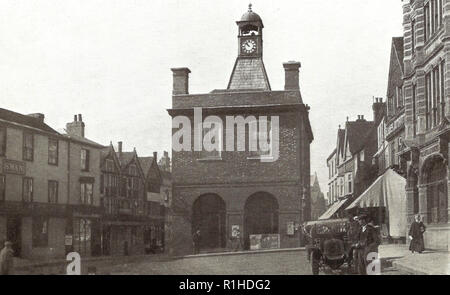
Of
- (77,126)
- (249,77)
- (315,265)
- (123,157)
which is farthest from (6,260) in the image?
(249,77)

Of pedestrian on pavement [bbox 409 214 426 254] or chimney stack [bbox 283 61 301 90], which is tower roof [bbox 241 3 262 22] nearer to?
chimney stack [bbox 283 61 301 90]

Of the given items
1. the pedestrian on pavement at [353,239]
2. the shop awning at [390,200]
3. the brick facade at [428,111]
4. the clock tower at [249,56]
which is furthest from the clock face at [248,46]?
the pedestrian on pavement at [353,239]

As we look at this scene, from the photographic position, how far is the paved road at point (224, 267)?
11.7 m

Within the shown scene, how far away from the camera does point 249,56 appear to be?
59.6 ft

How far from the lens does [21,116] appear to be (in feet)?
44.5

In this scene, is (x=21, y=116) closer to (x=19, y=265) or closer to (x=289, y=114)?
(x=19, y=265)

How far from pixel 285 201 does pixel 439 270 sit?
948cm

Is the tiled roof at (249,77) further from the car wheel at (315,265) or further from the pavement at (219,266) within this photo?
the car wheel at (315,265)

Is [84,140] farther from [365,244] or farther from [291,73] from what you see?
[365,244]

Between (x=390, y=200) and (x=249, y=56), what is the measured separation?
5567mm

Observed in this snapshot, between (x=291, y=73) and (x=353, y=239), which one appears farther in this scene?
(x=291, y=73)

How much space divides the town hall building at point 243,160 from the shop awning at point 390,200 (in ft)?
8.03

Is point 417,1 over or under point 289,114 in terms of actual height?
over
